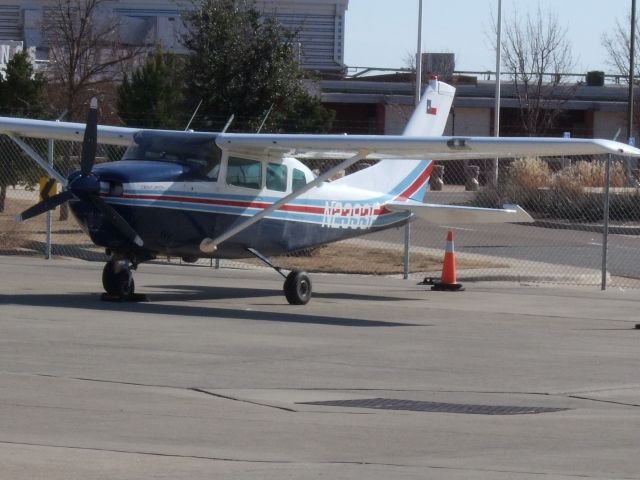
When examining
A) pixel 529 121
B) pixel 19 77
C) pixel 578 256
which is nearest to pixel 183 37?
pixel 19 77

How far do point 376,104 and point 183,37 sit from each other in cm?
3106

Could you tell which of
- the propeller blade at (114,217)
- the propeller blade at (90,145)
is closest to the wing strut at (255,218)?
the propeller blade at (114,217)

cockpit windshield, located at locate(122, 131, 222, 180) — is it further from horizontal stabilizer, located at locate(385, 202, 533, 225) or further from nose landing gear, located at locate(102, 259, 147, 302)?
horizontal stabilizer, located at locate(385, 202, 533, 225)

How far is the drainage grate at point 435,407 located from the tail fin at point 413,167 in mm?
9458

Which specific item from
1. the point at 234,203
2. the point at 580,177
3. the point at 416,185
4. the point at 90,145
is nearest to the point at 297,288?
the point at 234,203

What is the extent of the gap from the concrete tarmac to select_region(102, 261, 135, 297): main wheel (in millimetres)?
226

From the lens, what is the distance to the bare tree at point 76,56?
102 feet

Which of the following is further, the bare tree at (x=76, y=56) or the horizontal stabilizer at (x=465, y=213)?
the bare tree at (x=76, y=56)

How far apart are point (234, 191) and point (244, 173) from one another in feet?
1.21

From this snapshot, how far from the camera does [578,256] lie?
2569 cm

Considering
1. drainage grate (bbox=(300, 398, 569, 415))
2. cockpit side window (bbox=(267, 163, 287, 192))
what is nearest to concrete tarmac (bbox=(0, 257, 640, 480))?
drainage grate (bbox=(300, 398, 569, 415))

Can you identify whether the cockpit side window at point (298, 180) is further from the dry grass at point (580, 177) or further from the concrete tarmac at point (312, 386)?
the dry grass at point (580, 177)

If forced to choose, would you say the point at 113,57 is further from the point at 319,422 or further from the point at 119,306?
the point at 319,422

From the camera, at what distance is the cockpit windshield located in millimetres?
16203
